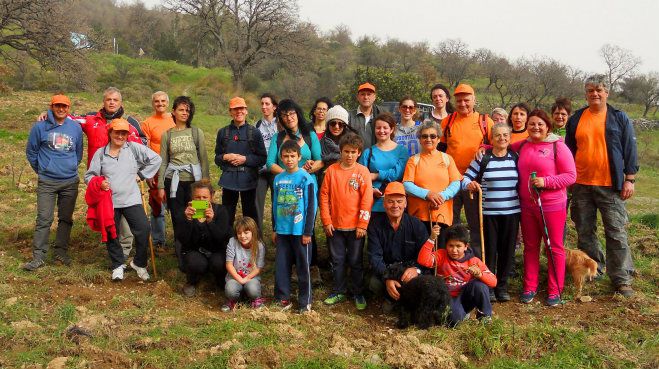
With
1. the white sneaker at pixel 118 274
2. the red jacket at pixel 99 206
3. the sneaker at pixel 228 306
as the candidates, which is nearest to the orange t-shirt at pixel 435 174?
the sneaker at pixel 228 306

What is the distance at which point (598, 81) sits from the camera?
18.4ft

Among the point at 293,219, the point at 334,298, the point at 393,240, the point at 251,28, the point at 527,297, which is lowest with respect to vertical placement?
the point at 527,297

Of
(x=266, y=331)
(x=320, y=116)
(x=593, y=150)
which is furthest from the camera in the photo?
(x=320, y=116)

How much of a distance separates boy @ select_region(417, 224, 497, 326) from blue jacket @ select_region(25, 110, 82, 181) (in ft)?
14.6

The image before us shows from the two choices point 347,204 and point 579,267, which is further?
point 579,267

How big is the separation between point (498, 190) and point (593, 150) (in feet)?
4.12

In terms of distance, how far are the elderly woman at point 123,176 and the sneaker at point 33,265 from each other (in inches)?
35.3

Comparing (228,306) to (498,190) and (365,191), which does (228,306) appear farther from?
(498,190)

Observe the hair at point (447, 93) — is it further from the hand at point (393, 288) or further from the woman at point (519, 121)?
the hand at point (393, 288)

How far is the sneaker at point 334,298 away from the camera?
219 inches

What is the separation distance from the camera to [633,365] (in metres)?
4.01

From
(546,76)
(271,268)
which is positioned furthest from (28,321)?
(546,76)

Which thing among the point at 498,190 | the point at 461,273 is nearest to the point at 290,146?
the point at 461,273

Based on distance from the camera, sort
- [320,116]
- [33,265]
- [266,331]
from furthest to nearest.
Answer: [320,116], [33,265], [266,331]
